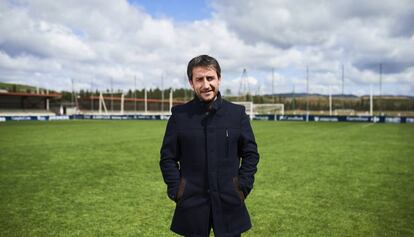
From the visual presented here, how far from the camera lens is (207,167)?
9.48ft

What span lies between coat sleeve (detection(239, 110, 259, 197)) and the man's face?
0.35m

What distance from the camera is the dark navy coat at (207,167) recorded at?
287 centimetres

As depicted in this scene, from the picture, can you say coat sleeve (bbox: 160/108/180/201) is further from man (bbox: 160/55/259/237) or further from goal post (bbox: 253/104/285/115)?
goal post (bbox: 253/104/285/115)

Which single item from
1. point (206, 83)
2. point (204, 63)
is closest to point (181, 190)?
point (206, 83)

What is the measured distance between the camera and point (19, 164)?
1201cm

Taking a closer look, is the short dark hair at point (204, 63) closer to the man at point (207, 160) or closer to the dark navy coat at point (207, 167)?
the man at point (207, 160)

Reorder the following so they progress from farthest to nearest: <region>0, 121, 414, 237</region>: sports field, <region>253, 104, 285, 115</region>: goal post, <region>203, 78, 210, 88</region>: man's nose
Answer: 1. <region>253, 104, 285, 115</region>: goal post
2. <region>0, 121, 414, 237</region>: sports field
3. <region>203, 78, 210, 88</region>: man's nose

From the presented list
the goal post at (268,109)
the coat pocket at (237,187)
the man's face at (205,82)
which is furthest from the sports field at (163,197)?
the goal post at (268,109)

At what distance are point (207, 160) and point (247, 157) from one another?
1.25 feet

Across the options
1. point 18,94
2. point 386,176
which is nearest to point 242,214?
point 386,176

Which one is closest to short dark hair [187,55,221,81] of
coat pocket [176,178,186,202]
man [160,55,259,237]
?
man [160,55,259,237]

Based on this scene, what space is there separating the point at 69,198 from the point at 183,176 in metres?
5.47

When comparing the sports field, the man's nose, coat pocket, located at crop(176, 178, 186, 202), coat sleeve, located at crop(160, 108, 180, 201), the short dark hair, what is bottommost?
the sports field

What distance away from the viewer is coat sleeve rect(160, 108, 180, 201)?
2.96m
